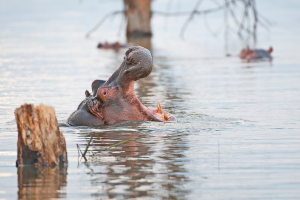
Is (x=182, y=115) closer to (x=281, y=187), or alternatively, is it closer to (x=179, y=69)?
(x=281, y=187)

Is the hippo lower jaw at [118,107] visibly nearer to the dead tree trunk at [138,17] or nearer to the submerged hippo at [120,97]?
the submerged hippo at [120,97]

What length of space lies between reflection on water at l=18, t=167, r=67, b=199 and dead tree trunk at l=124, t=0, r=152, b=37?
2146cm

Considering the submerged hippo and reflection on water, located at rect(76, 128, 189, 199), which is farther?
the submerged hippo

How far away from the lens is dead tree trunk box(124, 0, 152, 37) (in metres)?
25.5

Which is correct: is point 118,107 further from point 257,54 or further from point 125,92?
point 257,54

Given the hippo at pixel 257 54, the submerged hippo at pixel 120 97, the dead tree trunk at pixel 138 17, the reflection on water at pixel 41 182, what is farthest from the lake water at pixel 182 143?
the dead tree trunk at pixel 138 17

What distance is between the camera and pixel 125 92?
580 centimetres

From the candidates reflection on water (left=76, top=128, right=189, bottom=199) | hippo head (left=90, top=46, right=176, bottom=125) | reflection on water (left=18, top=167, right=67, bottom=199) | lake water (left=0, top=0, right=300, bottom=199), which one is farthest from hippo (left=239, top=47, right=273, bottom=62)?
reflection on water (left=18, top=167, right=67, bottom=199)

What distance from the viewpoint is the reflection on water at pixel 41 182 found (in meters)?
3.96

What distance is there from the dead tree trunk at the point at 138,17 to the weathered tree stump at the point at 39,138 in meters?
21.3

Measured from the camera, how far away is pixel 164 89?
33.3 feet

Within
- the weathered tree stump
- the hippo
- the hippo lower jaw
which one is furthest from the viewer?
the hippo

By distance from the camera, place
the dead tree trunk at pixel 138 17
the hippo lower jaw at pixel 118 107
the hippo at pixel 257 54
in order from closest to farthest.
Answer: the hippo lower jaw at pixel 118 107 < the hippo at pixel 257 54 < the dead tree trunk at pixel 138 17

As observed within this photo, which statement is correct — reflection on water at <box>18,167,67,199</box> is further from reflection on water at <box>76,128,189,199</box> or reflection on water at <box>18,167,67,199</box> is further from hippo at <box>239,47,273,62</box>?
hippo at <box>239,47,273,62</box>
